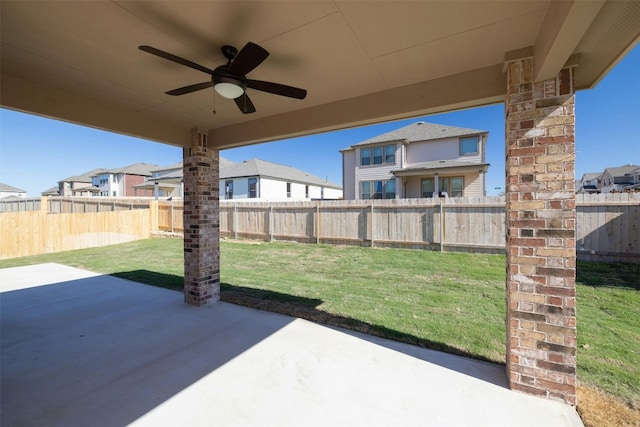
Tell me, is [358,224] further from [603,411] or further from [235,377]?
[603,411]

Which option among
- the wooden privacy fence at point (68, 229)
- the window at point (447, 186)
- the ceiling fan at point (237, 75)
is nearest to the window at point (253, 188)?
the wooden privacy fence at point (68, 229)

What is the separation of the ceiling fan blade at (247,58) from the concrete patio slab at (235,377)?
2.55 meters

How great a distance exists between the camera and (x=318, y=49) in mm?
Answer: 2234

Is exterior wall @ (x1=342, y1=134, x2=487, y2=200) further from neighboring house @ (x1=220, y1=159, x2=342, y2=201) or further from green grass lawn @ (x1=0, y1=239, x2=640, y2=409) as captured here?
green grass lawn @ (x1=0, y1=239, x2=640, y2=409)

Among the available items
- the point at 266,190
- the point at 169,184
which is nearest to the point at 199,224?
the point at 266,190

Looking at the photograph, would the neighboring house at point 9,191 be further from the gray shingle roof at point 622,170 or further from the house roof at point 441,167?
the gray shingle roof at point 622,170

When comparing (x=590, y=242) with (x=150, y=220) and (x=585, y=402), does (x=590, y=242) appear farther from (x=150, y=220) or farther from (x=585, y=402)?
(x=150, y=220)

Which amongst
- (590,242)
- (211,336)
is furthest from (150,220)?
(590,242)

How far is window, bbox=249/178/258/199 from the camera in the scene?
1897cm

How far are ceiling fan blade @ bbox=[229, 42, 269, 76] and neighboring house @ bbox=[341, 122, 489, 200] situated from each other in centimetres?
1292

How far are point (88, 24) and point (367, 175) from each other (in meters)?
14.8

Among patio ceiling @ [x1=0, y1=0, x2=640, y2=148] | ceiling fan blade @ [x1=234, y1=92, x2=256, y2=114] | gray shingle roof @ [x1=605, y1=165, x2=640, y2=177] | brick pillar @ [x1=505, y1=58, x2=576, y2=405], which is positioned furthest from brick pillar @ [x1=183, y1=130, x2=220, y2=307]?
gray shingle roof @ [x1=605, y1=165, x2=640, y2=177]

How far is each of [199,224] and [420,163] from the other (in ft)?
44.1

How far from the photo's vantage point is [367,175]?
16078 mm
